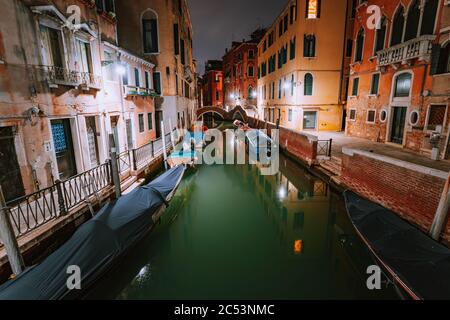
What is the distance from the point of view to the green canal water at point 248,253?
15.6 ft

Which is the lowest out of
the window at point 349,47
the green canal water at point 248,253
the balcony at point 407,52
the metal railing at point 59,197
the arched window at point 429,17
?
the green canal water at point 248,253

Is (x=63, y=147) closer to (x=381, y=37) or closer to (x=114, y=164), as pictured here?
(x=114, y=164)

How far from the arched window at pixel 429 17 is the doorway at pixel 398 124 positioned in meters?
3.15

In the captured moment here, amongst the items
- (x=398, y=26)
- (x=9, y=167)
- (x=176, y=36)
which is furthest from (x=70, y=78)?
(x=398, y=26)

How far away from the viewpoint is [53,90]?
20.1ft

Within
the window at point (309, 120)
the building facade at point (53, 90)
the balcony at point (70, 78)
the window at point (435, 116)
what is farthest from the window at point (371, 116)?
the balcony at point (70, 78)

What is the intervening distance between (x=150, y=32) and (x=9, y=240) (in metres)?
14.7

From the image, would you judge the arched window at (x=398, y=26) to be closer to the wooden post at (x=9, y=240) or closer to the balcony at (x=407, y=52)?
the balcony at (x=407, y=52)

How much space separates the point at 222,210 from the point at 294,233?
8.88 feet

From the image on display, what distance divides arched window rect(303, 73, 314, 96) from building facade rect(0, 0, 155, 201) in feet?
40.2

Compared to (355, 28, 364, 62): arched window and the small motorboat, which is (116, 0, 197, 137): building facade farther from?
(355, 28, 364, 62): arched window

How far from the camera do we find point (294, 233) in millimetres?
6922

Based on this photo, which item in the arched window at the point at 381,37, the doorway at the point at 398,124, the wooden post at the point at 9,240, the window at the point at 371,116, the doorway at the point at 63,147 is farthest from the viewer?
the window at the point at 371,116
